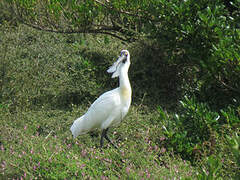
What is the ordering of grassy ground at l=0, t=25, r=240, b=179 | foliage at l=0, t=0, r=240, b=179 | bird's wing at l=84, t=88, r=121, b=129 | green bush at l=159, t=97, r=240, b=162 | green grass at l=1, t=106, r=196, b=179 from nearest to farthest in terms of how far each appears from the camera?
green grass at l=1, t=106, r=196, b=179 < grassy ground at l=0, t=25, r=240, b=179 < foliage at l=0, t=0, r=240, b=179 < green bush at l=159, t=97, r=240, b=162 < bird's wing at l=84, t=88, r=121, b=129

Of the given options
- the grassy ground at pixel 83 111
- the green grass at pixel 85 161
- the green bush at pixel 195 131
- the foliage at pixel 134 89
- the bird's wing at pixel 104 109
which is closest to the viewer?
the green grass at pixel 85 161

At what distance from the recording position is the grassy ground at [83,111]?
4133 mm

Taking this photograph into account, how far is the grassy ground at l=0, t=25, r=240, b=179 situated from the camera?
413 centimetres

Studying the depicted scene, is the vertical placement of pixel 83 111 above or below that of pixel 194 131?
below

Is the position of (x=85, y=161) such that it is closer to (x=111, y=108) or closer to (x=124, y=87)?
(x=111, y=108)

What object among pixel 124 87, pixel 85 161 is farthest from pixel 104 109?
pixel 85 161

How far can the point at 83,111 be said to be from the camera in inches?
268

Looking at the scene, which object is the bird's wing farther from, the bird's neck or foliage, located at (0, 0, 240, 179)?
foliage, located at (0, 0, 240, 179)

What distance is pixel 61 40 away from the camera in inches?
407

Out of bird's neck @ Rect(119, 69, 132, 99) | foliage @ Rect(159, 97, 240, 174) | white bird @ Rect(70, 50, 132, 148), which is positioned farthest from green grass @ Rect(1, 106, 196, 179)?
bird's neck @ Rect(119, 69, 132, 99)

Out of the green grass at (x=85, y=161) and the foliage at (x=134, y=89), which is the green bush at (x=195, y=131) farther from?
the green grass at (x=85, y=161)

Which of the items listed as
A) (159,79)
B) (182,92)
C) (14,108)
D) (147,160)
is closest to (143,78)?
(159,79)

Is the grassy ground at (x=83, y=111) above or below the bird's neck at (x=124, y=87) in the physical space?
below

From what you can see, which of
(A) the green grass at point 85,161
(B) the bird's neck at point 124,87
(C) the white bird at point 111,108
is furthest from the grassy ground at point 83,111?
(B) the bird's neck at point 124,87
